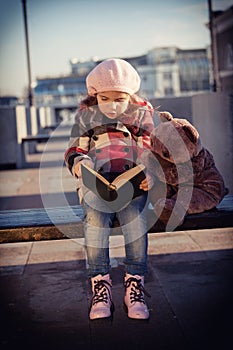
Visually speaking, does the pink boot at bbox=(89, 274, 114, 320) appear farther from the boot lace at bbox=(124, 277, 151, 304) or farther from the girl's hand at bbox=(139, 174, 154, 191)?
the girl's hand at bbox=(139, 174, 154, 191)

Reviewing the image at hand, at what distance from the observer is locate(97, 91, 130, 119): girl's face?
3.46 m

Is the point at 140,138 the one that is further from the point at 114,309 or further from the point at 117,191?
the point at 114,309

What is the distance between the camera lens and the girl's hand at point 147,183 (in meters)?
3.16

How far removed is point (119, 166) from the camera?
3.34 metres

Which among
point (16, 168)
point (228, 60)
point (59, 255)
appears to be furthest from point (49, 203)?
point (228, 60)

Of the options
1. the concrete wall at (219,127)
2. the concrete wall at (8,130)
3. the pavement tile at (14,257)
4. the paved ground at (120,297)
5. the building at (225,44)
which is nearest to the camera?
the paved ground at (120,297)

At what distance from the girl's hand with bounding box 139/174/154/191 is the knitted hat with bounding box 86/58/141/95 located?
2.03 ft

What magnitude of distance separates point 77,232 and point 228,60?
24.8 meters

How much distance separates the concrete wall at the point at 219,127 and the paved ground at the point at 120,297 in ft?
2.72

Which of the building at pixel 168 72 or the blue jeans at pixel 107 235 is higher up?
the building at pixel 168 72

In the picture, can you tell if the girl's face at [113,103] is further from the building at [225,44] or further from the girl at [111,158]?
the building at [225,44]

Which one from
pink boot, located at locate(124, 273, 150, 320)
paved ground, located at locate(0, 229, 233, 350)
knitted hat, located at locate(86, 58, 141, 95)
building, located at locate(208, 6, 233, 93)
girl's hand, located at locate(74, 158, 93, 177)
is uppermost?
building, located at locate(208, 6, 233, 93)

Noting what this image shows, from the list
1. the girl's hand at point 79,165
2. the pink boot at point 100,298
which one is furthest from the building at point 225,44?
the pink boot at point 100,298

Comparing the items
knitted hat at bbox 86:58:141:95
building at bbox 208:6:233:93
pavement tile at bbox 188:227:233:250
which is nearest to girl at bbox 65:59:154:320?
knitted hat at bbox 86:58:141:95
